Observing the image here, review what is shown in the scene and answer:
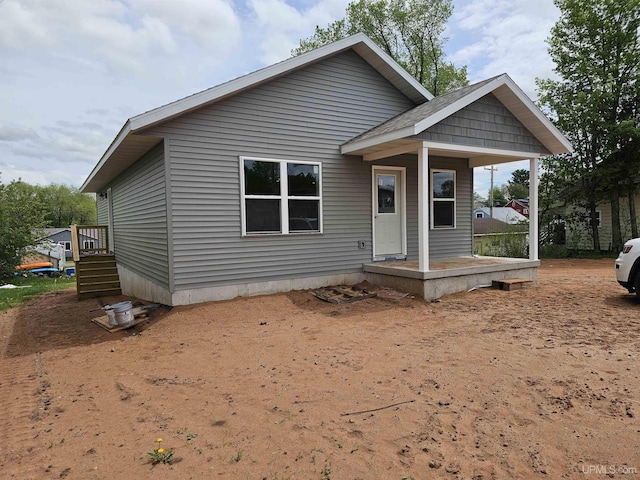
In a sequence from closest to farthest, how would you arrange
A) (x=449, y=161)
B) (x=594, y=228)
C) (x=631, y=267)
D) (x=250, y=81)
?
(x=631, y=267) → (x=250, y=81) → (x=449, y=161) → (x=594, y=228)

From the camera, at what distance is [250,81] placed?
7.25 m

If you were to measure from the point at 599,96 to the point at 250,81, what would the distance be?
16.0 meters

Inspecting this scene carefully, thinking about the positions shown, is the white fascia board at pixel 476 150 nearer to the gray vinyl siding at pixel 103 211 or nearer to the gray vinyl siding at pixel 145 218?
the gray vinyl siding at pixel 145 218

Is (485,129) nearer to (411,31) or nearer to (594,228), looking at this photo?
(594,228)

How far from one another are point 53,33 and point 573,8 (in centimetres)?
1995

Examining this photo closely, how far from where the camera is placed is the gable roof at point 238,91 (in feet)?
21.3

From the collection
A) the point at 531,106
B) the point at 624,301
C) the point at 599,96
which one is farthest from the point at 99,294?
the point at 599,96

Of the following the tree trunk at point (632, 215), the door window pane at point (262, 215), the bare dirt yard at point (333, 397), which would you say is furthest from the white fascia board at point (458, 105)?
the tree trunk at point (632, 215)

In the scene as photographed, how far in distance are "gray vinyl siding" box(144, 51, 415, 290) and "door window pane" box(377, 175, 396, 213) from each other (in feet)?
1.33

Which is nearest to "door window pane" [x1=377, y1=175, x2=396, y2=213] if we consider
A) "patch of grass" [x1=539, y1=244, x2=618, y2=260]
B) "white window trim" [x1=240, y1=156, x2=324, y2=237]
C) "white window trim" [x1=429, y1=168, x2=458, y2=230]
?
"white window trim" [x1=429, y1=168, x2=458, y2=230]

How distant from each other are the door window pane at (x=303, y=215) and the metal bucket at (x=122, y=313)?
338cm

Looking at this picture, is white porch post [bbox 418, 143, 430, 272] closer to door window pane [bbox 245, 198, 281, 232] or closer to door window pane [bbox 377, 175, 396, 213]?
door window pane [bbox 377, 175, 396, 213]

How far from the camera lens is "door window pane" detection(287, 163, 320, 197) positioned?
26.3 feet

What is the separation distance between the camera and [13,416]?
3.31m
